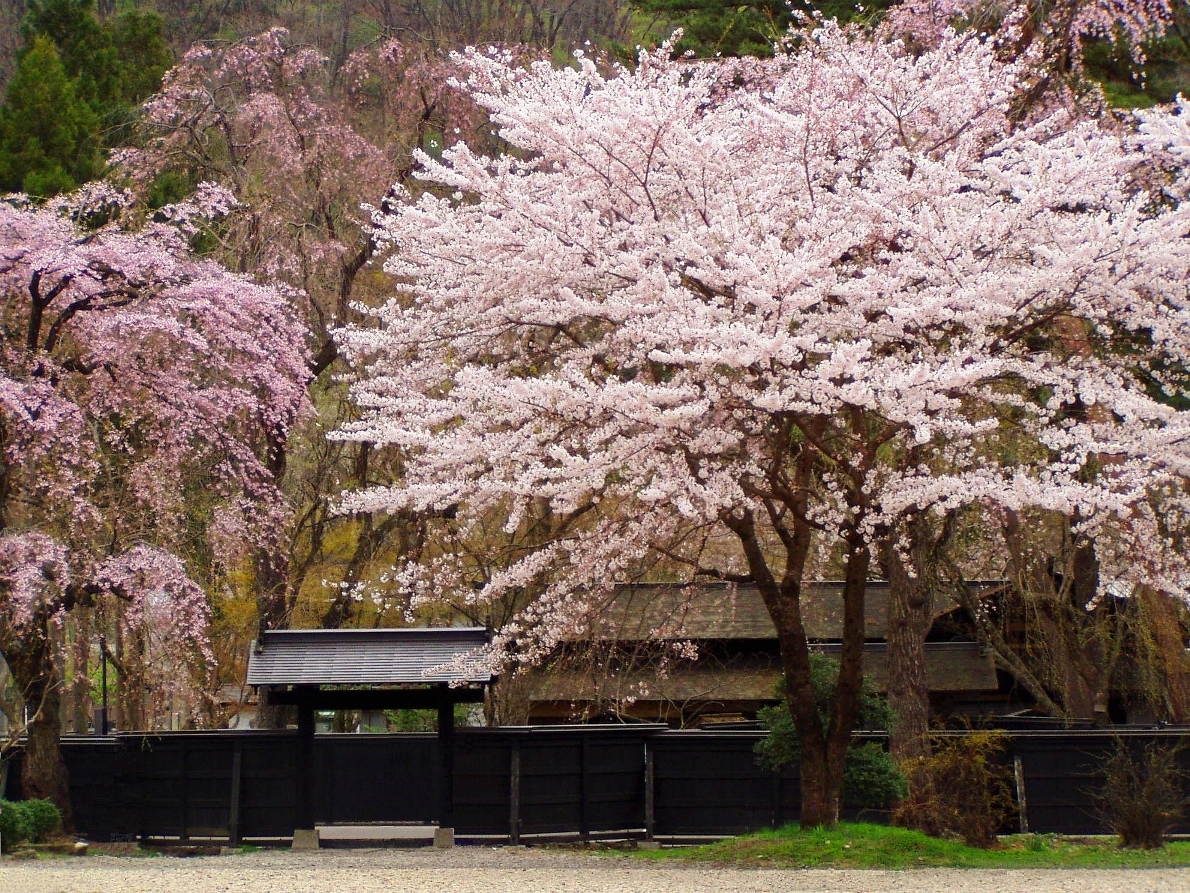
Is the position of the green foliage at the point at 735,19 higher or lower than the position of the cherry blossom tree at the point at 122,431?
higher

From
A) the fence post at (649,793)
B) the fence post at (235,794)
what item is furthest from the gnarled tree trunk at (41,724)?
the fence post at (649,793)

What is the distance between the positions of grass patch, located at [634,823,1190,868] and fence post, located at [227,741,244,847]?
194 inches

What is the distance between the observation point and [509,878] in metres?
8.57

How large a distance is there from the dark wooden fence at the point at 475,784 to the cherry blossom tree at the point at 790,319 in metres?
2.56

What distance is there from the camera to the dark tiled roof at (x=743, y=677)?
17.4m

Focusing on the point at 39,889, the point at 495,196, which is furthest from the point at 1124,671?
the point at 39,889

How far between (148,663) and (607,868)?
5776 millimetres

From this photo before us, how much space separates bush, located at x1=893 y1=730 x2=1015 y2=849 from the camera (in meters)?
9.51

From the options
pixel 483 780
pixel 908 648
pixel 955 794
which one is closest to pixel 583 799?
pixel 483 780

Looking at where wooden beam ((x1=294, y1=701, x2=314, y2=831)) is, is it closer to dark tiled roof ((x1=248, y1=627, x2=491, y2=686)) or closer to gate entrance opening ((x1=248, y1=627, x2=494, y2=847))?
gate entrance opening ((x1=248, y1=627, x2=494, y2=847))

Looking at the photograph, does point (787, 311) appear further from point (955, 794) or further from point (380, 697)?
point (380, 697)

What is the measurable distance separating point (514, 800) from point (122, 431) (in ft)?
19.6

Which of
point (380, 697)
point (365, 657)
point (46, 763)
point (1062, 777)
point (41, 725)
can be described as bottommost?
point (1062, 777)

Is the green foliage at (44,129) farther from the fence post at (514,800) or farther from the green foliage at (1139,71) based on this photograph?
the green foliage at (1139,71)
